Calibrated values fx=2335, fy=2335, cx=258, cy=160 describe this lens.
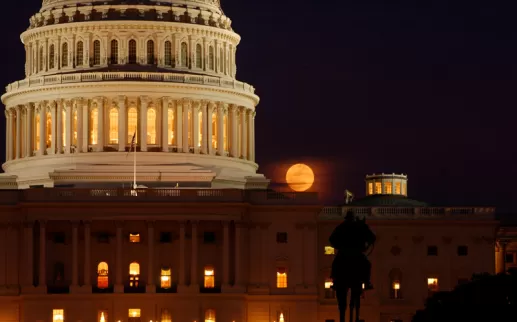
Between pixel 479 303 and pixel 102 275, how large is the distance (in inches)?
2009

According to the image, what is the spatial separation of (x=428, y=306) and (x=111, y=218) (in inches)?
1491

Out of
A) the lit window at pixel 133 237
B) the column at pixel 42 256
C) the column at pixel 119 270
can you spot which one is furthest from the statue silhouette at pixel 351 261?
the lit window at pixel 133 237

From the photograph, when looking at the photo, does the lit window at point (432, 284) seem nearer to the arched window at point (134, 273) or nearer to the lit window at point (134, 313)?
the arched window at point (134, 273)

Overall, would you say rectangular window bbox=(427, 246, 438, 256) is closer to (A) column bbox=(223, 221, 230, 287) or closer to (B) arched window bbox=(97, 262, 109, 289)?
(A) column bbox=(223, 221, 230, 287)

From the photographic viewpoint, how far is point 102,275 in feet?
614

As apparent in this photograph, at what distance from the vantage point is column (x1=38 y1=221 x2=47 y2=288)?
7259 inches

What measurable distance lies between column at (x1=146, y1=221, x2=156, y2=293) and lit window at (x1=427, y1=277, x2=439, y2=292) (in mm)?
25048

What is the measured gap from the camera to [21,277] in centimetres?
18550

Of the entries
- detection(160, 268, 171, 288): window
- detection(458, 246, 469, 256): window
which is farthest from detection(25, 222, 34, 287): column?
detection(458, 246, 469, 256): window

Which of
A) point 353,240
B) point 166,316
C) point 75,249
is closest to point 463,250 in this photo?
point 166,316

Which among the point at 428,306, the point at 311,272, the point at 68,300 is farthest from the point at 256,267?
the point at 428,306

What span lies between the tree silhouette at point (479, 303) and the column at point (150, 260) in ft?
110

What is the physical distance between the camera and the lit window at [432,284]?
196250 millimetres

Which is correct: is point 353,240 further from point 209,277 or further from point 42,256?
point 42,256
